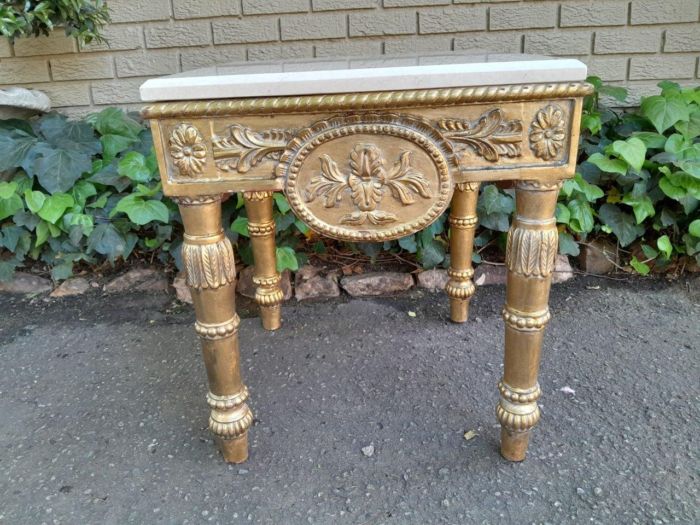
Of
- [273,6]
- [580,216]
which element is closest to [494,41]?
[580,216]

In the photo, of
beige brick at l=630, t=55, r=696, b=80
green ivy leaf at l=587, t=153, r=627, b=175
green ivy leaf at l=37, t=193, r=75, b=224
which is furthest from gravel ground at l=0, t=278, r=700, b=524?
beige brick at l=630, t=55, r=696, b=80

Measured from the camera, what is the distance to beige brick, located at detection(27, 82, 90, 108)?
8.24 feet

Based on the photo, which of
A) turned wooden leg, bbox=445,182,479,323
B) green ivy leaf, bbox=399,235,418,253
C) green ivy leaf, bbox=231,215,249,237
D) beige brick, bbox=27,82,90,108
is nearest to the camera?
turned wooden leg, bbox=445,182,479,323

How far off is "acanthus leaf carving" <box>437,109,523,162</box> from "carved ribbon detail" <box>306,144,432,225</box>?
9cm

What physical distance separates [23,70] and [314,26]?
1.31 meters

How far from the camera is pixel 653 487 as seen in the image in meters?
1.22

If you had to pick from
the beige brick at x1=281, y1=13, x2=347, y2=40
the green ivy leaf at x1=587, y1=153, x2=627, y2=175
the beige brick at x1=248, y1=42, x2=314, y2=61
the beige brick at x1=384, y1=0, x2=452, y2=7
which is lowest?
the green ivy leaf at x1=587, y1=153, x2=627, y2=175

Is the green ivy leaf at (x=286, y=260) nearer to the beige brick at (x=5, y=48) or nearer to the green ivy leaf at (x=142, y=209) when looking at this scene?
the green ivy leaf at (x=142, y=209)

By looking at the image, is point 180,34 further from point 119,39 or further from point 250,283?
point 250,283

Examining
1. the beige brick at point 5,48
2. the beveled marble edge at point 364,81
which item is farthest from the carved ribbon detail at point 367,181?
the beige brick at point 5,48

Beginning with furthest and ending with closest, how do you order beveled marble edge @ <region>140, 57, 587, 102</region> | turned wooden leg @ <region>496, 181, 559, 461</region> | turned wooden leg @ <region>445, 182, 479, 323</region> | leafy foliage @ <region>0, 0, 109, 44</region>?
leafy foliage @ <region>0, 0, 109, 44</region>, turned wooden leg @ <region>445, 182, 479, 323</region>, turned wooden leg @ <region>496, 181, 559, 461</region>, beveled marble edge @ <region>140, 57, 587, 102</region>

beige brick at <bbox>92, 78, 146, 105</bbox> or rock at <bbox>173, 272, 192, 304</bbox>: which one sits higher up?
beige brick at <bbox>92, 78, 146, 105</bbox>

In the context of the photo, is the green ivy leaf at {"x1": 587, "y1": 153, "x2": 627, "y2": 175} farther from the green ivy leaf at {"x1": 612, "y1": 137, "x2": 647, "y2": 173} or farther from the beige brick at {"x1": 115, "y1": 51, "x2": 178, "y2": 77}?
the beige brick at {"x1": 115, "y1": 51, "x2": 178, "y2": 77}

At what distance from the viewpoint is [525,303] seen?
1.18 metres
